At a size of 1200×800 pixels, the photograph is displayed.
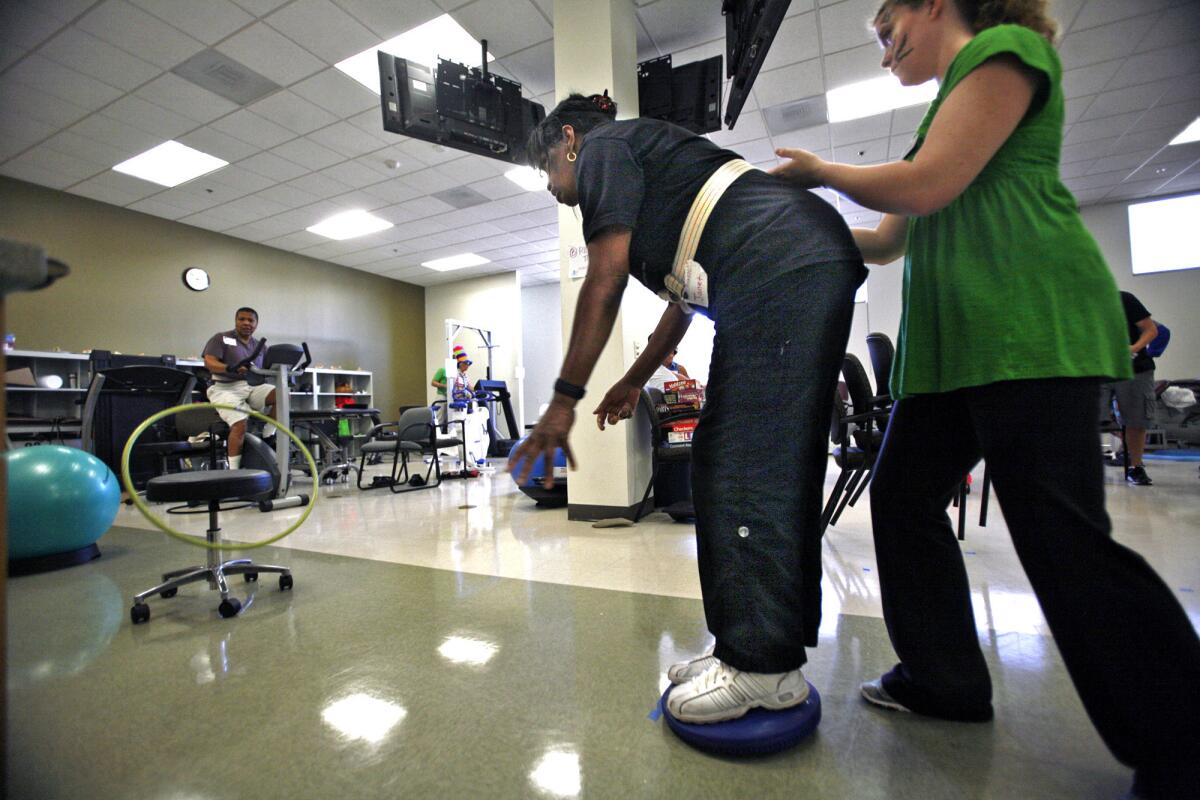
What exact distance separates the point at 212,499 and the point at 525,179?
5247 mm

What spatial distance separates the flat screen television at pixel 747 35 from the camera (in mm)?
2443

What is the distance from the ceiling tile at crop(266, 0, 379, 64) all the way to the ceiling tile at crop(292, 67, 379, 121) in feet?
0.79

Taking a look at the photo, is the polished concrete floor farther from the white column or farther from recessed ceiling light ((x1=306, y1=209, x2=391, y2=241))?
recessed ceiling light ((x1=306, y1=209, x2=391, y2=241))

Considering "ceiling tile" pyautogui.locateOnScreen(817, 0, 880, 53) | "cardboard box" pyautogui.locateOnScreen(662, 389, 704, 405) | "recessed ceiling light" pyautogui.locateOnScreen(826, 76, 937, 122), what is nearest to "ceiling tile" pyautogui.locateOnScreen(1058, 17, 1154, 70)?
"recessed ceiling light" pyautogui.locateOnScreen(826, 76, 937, 122)

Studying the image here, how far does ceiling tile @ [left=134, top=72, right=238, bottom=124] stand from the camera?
4.29 m

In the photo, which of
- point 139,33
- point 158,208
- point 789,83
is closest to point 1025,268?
point 789,83

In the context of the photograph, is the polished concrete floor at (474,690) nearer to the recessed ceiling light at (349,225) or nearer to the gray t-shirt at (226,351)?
the gray t-shirt at (226,351)

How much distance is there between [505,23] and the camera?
3.78 m

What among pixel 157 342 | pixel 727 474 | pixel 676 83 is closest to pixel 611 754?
pixel 727 474

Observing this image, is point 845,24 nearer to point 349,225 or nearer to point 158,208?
point 349,225

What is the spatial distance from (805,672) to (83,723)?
150cm

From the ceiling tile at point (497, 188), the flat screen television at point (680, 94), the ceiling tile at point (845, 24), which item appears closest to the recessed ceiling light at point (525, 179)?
the ceiling tile at point (497, 188)

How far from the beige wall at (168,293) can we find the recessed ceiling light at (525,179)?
4.03 m

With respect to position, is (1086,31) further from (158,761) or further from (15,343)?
(15,343)
